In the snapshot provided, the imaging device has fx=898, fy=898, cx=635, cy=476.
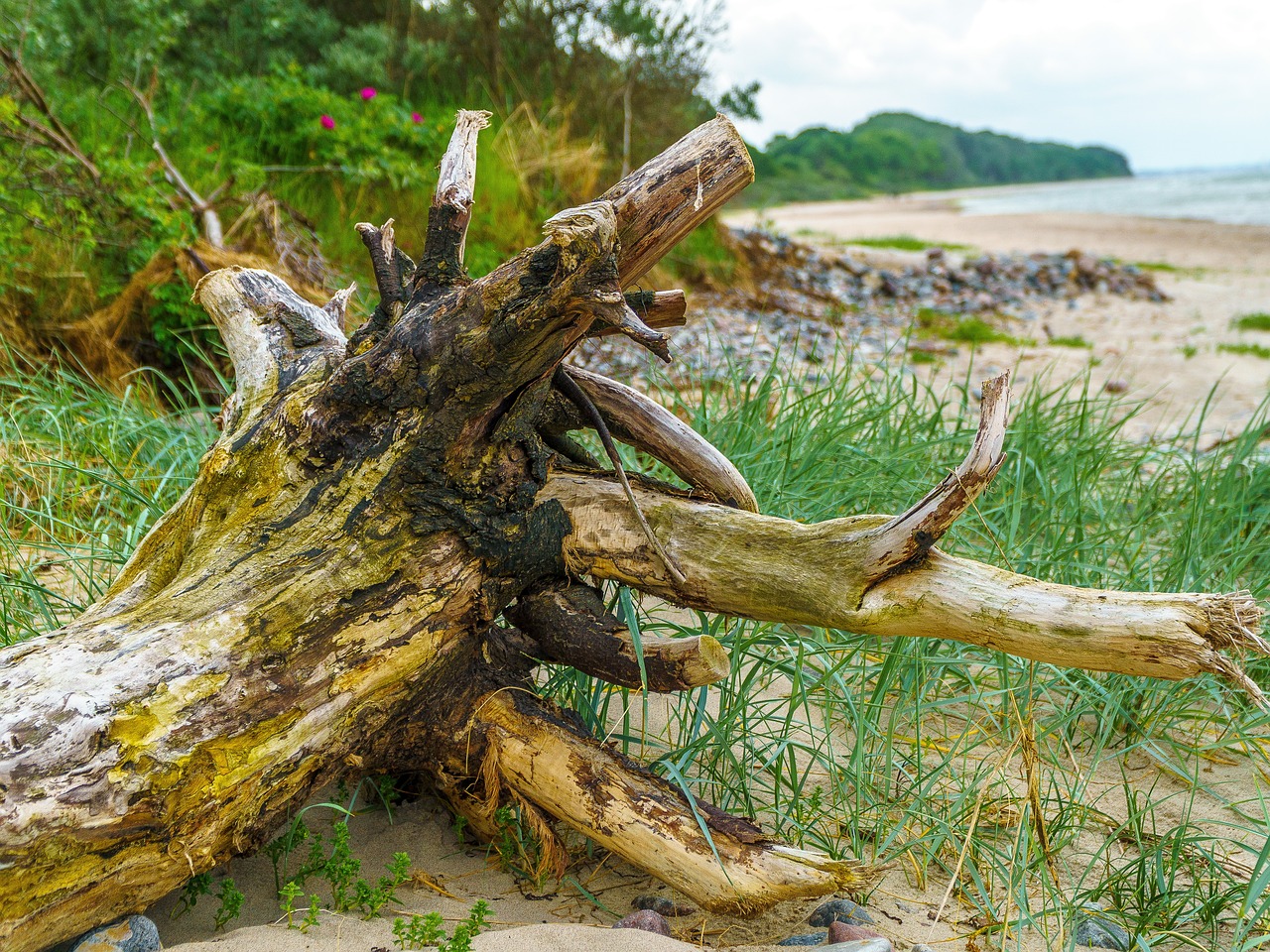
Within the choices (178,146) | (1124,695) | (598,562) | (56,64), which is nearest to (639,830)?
(598,562)

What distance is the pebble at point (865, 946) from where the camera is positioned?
5.47 ft

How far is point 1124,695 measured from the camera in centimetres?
265

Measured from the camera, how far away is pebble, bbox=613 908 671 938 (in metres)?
1.83

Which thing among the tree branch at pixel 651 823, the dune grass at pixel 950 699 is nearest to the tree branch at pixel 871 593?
the dune grass at pixel 950 699

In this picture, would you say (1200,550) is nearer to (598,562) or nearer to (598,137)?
(598,562)

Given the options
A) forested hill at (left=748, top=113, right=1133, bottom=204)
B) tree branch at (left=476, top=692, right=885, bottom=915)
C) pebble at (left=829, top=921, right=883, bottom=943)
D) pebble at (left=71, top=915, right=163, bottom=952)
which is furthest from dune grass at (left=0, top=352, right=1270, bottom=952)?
forested hill at (left=748, top=113, right=1133, bottom=204)

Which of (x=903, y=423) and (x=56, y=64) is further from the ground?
(x=56, y=64)

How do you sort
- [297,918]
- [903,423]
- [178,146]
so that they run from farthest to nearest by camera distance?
[178,146] < [903,423] < [297,918]

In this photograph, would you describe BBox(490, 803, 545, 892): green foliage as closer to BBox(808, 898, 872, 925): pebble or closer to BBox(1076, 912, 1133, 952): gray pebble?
BBox(808, 898, 872, 925): pebble

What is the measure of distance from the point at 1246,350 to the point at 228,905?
1076 cm

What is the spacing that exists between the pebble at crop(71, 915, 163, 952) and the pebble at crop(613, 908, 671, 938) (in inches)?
34.5

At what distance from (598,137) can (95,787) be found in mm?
8268

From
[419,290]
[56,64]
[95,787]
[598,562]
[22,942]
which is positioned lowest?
[22,942]

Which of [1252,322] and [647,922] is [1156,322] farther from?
[647,922]
